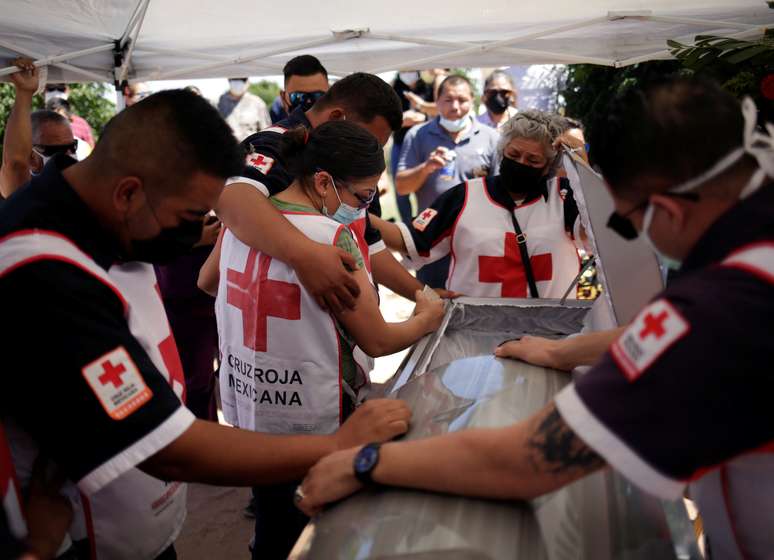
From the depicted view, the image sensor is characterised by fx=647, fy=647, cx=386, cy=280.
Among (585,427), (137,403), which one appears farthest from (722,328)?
(137,403)

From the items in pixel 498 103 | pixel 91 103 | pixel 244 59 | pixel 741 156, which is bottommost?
pixel 91 103

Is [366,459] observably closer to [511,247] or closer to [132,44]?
[511,247]

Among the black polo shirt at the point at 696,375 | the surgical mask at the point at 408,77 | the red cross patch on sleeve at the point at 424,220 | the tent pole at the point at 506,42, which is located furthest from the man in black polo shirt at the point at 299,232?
the surgical mask at the point at 408,77

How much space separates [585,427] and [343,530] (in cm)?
49

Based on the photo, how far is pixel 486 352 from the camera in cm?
217

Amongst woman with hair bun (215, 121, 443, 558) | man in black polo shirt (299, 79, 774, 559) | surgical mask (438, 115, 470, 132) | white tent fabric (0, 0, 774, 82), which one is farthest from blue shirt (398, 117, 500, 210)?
man in black polo shirt (299, 79, 774, 559)

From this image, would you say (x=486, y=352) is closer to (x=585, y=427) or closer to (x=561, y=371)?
(x=561, y=371)

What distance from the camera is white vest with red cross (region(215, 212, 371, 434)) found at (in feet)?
6.50

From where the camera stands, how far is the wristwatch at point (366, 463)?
1.30 m

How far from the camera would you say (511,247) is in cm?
289

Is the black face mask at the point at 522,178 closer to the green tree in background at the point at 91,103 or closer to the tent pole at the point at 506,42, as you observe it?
the tent pole at the point at 506,42

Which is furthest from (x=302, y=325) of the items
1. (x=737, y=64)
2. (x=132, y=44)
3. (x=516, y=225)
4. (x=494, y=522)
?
(x=132, y=44)

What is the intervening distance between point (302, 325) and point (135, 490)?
2.26 ft

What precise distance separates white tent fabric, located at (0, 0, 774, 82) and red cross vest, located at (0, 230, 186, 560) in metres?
2.98
